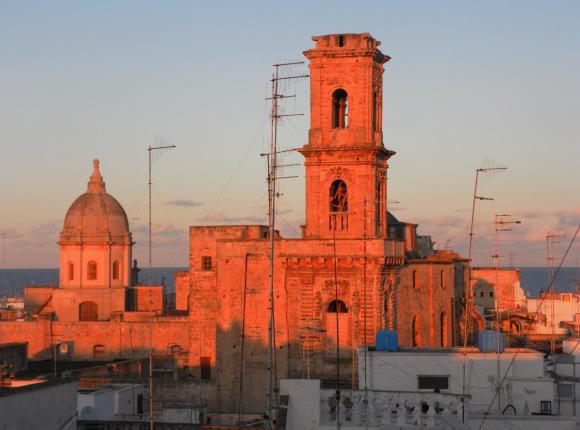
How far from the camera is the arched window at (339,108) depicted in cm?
5525

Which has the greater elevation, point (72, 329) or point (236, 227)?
point (236, 227)

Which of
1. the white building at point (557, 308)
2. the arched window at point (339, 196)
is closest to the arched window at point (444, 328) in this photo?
the arched window at point (339, 196)

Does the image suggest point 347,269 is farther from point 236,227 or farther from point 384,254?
point 236,227

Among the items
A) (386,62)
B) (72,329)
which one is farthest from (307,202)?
(72,329)

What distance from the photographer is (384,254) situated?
A: 54.2 m

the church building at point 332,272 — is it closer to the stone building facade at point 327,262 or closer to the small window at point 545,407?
the stone building facade at point 327,262

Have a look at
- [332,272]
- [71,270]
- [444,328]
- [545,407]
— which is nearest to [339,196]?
[332,272]

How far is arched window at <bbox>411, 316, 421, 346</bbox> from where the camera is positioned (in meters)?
58.7

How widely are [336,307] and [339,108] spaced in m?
8.69

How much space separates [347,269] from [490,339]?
14.2m

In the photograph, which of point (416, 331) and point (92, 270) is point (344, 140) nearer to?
point (416, 331)

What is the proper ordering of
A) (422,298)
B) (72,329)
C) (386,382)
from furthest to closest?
(72,329) → (422,298) → (386,382)

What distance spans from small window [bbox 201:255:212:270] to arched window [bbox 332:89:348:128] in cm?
1059

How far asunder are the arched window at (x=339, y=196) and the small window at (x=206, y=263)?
8.79 m
